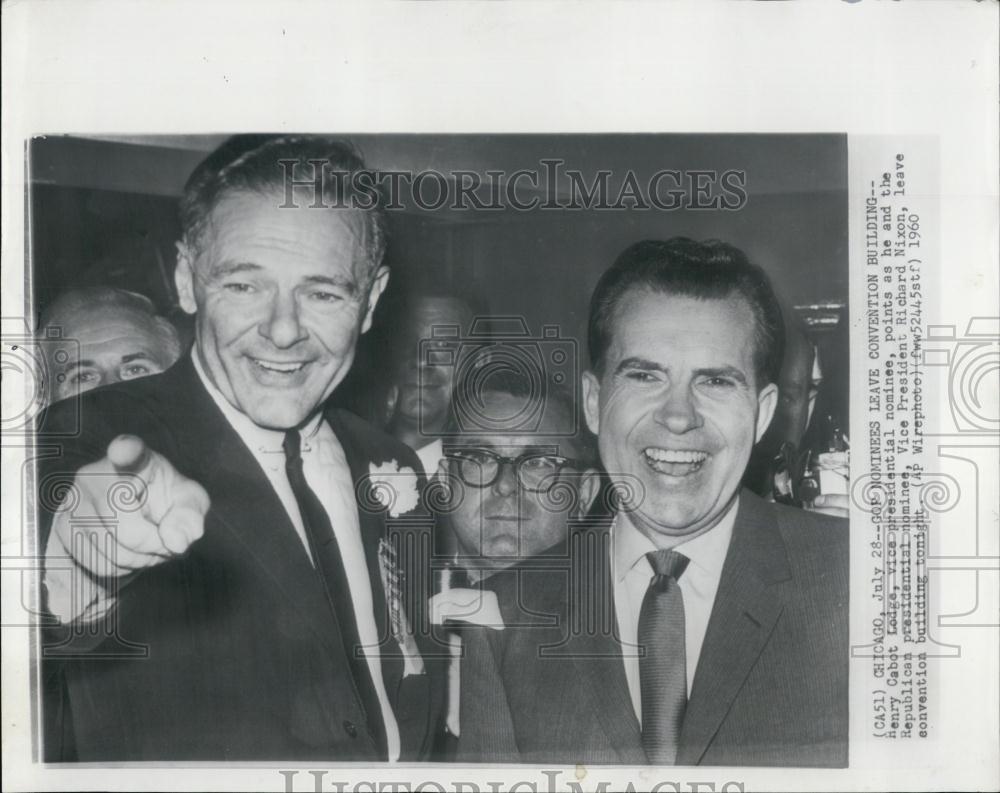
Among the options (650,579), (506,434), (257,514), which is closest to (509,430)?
(506,434)

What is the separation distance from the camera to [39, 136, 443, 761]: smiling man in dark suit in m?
1.48

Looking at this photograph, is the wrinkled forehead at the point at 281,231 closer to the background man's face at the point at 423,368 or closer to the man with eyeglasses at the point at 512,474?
the background man's face at the point at 423,368

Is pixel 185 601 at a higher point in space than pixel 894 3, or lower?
lower

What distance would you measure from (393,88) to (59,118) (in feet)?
2.01

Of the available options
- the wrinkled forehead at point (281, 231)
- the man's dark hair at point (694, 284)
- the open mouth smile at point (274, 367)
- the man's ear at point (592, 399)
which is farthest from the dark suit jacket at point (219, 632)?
the man's dark hair at point (694, 284)

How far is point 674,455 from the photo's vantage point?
148 cm

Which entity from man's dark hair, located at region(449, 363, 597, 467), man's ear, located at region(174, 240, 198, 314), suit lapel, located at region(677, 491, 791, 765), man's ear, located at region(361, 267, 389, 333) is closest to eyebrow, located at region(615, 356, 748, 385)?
man's dark hair, located at region(449, 363, 597, 467)

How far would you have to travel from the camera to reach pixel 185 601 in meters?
1.49

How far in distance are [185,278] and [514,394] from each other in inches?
24.4

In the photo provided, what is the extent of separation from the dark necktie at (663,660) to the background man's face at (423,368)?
477 millimetres

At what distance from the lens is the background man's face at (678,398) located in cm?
147

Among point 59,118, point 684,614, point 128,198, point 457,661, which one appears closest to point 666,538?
point 684,614

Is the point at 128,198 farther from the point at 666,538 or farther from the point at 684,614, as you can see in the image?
the point at 684,614

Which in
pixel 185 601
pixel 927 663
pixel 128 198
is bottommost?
pixel 927 663
